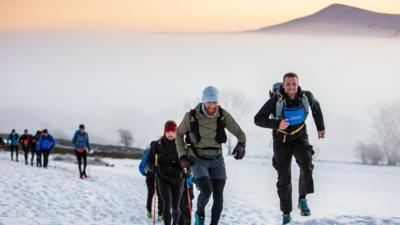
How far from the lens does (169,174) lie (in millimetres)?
9109

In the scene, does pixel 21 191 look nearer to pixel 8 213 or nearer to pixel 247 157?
pixel 8 213

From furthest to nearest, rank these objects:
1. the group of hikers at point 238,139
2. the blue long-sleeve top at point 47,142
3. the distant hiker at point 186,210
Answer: the blue long-sleeve top at point 47,142 → the distant hiker at point 186,210 → the group of hikers at point 238,139

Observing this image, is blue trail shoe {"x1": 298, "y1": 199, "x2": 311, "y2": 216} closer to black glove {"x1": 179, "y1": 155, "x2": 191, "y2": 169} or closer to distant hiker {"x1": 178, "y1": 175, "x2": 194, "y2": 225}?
black glove {"x1": 179, "y1": 155, "x2": 191, "y2": 169}

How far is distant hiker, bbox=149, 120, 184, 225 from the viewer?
29.9ft

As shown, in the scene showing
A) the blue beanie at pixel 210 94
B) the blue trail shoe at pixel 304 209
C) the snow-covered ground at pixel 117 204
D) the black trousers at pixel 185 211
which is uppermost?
the blue beanie at pixel 210 94

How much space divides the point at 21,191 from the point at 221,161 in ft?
37.9

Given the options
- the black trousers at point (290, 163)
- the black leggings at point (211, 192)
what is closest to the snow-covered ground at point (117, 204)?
the black trousers at point (290, 163)

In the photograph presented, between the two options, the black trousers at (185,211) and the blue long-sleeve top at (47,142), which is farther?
the blue long-sleeve top at (47,142)

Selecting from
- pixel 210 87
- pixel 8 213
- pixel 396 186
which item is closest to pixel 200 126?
pixel 210 87

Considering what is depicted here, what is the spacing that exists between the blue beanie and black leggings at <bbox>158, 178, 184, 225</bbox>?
2.01 metres

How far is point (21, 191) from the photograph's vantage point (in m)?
17.6

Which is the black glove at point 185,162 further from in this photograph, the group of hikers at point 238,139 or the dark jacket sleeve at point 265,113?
the dark jacket sleeve at point 265,113

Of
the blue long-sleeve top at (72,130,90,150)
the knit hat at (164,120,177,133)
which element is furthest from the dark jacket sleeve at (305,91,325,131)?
the blue long-sleeve top at (72,130,90,150)

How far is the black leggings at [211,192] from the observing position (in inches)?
308
